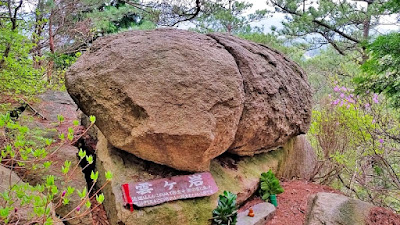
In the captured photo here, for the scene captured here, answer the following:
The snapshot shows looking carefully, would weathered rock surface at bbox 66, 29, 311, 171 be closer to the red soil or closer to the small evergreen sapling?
the small evergreen sapling

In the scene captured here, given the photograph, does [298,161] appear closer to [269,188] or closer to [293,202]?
[293,202]

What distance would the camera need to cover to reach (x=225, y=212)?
2.91 metres

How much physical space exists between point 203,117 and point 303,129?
227 cm

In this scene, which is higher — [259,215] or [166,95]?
[166,95]

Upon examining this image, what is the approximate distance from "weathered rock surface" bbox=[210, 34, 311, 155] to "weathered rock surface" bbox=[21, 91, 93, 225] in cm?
181

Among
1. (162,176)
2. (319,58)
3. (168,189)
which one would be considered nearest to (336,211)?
(168,189)

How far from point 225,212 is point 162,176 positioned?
73 centimetres

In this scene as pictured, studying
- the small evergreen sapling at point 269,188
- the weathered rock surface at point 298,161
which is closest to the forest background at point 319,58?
the weathered rock surface at point 298,161

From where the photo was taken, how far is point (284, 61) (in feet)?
15.0

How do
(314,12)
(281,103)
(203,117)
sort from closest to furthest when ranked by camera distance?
(203,117) < (281,103) < (314,12)

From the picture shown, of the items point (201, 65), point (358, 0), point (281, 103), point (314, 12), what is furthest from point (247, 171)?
point (358, 0)

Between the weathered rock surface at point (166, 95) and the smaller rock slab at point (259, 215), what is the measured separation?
0.66 meters

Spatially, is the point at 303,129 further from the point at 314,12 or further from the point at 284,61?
the point at 314,12

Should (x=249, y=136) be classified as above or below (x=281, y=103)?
below
